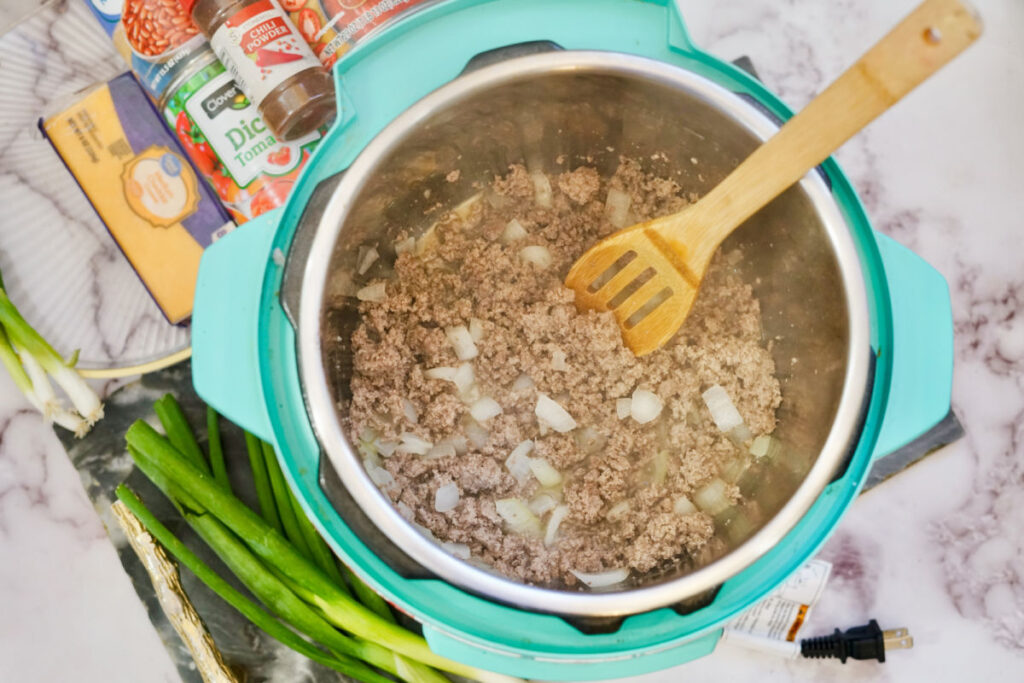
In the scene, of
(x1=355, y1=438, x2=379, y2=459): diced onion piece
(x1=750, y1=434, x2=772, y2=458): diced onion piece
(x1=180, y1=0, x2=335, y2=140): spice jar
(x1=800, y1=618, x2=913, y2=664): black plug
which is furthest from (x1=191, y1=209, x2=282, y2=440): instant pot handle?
(x1=800, y1=618, x2=913, y2=664): black plug

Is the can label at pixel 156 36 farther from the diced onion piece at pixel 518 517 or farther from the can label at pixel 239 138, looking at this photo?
the diced onion piece at pixel 518 517

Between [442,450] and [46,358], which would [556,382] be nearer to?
[442,450]

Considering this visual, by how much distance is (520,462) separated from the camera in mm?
1146

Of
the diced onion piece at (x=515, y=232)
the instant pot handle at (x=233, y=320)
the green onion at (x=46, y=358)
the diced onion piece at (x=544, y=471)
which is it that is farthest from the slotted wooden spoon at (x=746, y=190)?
the green onion at (x=46, y=358)

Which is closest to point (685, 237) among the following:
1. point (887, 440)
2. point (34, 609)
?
point (887, 440)

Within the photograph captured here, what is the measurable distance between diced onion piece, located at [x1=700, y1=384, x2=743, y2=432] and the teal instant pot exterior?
224mm

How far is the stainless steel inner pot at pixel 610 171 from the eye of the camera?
35.3 inches

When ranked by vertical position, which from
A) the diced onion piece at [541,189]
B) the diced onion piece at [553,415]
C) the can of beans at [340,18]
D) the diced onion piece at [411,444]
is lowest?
the diced onion piece at [553,415]

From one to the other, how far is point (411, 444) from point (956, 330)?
1.02m

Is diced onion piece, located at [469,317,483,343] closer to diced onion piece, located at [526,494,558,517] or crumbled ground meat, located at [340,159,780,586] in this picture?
crumbled ground meat, located at [340,159,780,586]

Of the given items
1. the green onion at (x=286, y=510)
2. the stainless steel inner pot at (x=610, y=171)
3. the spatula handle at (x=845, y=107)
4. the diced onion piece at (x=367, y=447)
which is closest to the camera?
the spatula handle at (x=845, y=107)

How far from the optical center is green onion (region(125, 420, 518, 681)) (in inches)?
47.4

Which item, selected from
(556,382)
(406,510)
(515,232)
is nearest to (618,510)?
(556,382)

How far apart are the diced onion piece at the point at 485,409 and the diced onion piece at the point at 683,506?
0.30 meters
